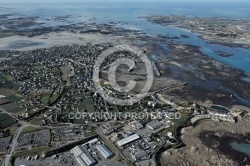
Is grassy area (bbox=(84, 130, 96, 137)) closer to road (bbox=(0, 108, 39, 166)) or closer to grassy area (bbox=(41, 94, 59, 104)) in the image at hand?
road (bbox=(0, 108, 39, 166))

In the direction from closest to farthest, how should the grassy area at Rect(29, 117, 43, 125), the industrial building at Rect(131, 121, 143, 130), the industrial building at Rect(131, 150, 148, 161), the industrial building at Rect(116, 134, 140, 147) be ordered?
the industrial building at Rect(131, 150, 148, 161)
the industrial building at Rect(116, 134, 140, 147)
the industrial building at Rect(131, 121, 143, 130)
the grassy area at Rect(29, 117, 43, 125)

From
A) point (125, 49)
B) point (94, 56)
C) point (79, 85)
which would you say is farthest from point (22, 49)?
point (79, 85)

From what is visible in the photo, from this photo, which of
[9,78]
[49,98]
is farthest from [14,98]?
[9,78]

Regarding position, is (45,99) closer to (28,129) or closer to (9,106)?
(9,106)

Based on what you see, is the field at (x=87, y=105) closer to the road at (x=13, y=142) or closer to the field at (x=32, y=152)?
the road at (x=13, y=142)

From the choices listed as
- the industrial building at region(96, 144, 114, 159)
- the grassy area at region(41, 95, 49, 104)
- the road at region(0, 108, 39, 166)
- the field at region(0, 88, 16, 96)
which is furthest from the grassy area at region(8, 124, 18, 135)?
the field at region(0, 88, 16, 96)

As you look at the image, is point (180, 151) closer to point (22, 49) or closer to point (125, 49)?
point (125, 49)
